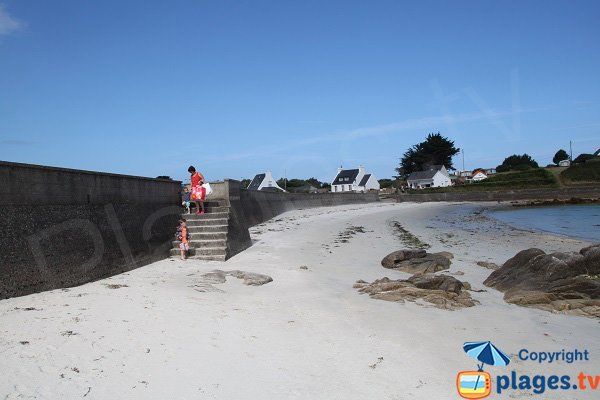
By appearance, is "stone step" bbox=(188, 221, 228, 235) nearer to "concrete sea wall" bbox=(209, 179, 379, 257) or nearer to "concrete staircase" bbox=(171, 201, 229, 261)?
"concrete staircase" bbox=(171, 201, 229, 261)

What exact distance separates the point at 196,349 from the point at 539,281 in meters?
6.97

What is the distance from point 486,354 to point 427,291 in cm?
305

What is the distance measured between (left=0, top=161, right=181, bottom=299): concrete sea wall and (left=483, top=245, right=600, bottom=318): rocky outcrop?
8.03 m

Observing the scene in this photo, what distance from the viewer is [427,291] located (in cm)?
841

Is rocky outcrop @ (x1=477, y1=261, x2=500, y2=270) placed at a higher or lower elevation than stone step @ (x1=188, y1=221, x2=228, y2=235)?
lower

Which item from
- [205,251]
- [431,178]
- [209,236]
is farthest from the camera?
[431,178]

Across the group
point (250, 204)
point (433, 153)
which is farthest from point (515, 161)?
point (250, 204)

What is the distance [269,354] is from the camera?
536cm

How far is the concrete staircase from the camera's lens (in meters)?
11.5

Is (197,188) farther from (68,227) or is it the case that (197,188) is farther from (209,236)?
(68,227)

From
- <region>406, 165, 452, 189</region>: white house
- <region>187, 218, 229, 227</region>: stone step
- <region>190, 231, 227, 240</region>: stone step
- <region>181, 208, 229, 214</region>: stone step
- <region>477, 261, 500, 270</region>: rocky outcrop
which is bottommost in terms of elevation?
<region>477, 261, 500, 270</region>: rocky outcrop

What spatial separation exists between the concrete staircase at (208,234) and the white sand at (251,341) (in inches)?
84.3

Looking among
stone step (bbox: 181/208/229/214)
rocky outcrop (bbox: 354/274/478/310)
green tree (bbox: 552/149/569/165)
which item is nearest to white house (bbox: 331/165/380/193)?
green tree (bbox: 552/149/569/165)

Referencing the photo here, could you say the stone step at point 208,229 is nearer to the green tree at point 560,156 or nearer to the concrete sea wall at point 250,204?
the concrete sea wall at point 250,204
